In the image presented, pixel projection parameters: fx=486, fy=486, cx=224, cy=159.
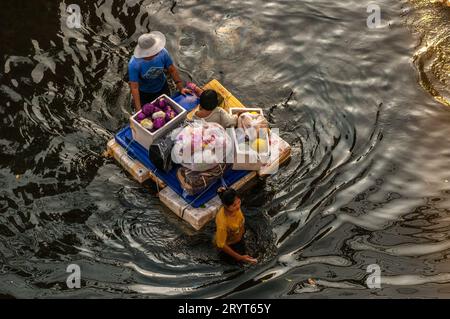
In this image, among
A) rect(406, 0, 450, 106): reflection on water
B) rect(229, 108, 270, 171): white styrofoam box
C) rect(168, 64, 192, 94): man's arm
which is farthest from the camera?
rect(406, 0, 450, 106): reflection on water

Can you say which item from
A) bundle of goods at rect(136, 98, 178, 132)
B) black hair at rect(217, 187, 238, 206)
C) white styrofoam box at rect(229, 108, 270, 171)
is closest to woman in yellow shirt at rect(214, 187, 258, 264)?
black hair at rect(217, 187, 238, 206)

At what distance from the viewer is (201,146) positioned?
5980mm

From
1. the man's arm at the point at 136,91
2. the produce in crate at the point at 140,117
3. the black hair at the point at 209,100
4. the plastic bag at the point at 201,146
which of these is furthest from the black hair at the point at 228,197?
the man's arm at the point at 136,91

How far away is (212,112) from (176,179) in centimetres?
103

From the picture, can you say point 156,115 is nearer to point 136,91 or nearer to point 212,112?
point 136,91

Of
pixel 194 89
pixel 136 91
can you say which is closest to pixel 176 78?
pixel 194 89

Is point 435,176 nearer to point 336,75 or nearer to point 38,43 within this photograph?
point 336,75

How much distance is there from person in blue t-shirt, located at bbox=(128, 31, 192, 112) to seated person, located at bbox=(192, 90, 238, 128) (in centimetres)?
106

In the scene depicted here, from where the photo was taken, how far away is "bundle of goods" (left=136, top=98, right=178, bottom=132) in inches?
258

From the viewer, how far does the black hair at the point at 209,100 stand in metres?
6.14

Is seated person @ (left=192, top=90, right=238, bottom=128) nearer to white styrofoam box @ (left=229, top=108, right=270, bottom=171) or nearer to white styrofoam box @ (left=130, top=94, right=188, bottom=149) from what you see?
white styrofoam box @ (left=229, top=108, right=270, bottom=171)

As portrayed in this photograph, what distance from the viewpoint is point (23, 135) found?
7.63 metres

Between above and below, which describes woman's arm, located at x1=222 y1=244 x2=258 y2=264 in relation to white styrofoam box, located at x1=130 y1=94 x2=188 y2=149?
below
